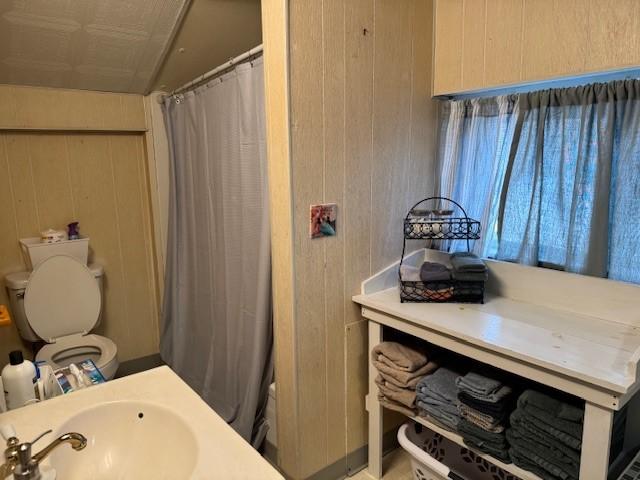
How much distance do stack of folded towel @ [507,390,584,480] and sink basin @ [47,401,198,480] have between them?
37.9 inches

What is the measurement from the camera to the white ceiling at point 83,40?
1834mm

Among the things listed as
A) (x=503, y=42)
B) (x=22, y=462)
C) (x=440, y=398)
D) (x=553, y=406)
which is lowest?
(x=440, y=398)

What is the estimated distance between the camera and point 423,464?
165cm

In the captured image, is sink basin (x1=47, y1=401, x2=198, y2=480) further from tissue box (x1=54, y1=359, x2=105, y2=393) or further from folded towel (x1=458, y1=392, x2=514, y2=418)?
folded towel (x1=458, y1=392, x2=514, y2=418)

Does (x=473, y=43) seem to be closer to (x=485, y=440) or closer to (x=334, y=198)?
(x=334, y=198)

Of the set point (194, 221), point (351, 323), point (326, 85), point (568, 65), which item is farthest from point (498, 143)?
point (194, 221)

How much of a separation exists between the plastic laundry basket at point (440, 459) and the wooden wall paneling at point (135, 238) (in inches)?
72.9

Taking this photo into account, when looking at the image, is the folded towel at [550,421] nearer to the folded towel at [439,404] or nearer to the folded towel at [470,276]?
the folded towel at [439,404]

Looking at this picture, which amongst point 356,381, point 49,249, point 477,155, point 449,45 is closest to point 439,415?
point 356,381

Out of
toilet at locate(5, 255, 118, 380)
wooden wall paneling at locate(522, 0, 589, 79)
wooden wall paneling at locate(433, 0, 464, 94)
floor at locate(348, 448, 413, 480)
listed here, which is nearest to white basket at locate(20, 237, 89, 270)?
toilet at locate(5, 255, 118, 380)

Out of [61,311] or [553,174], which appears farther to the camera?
[61,311]

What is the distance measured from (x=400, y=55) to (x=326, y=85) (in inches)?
16.1

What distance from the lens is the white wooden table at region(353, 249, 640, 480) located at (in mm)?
1162

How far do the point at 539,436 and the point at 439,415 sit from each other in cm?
34
